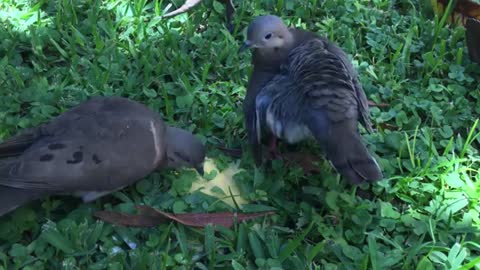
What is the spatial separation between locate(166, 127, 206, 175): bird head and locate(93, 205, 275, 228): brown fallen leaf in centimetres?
30

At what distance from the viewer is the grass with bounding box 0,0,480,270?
281 centimetres

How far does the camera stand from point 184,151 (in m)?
3.16

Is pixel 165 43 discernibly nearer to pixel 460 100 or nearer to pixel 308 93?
pixel 308 93

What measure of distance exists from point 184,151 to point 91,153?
45 centimetres

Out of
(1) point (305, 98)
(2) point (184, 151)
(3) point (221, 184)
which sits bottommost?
(3) point (221, 184)

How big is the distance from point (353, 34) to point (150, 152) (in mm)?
1688

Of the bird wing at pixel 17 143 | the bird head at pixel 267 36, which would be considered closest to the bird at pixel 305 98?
the bird head at pixel 267 36

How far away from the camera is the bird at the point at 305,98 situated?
2838mm

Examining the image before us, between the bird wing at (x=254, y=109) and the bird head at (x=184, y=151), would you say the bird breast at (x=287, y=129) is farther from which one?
the bird head at (x=184, y=151)

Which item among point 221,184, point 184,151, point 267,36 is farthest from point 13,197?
point 267,36

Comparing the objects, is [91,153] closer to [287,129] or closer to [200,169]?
[200,169]

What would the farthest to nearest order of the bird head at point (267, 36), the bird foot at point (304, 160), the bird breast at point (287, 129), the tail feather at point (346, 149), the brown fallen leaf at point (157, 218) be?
1. the bird head at point (267, 36)
2. the bird foot at point (304, 160)
3. the bird breast at point (287, 129)
4. the brown fallen leaf at point (157, 218)
5. the tail feather at point (346, 149)

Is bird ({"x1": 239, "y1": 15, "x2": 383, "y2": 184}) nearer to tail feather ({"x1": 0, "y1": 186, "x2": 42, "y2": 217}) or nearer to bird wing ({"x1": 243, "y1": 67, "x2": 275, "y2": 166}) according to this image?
bird wing ({"x1": 243, "y1": 67, "x2": 275, "y2": 166})

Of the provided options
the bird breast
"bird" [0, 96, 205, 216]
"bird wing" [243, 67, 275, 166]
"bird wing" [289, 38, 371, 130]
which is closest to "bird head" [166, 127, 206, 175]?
"bird" [0, 96, 205, 216]
